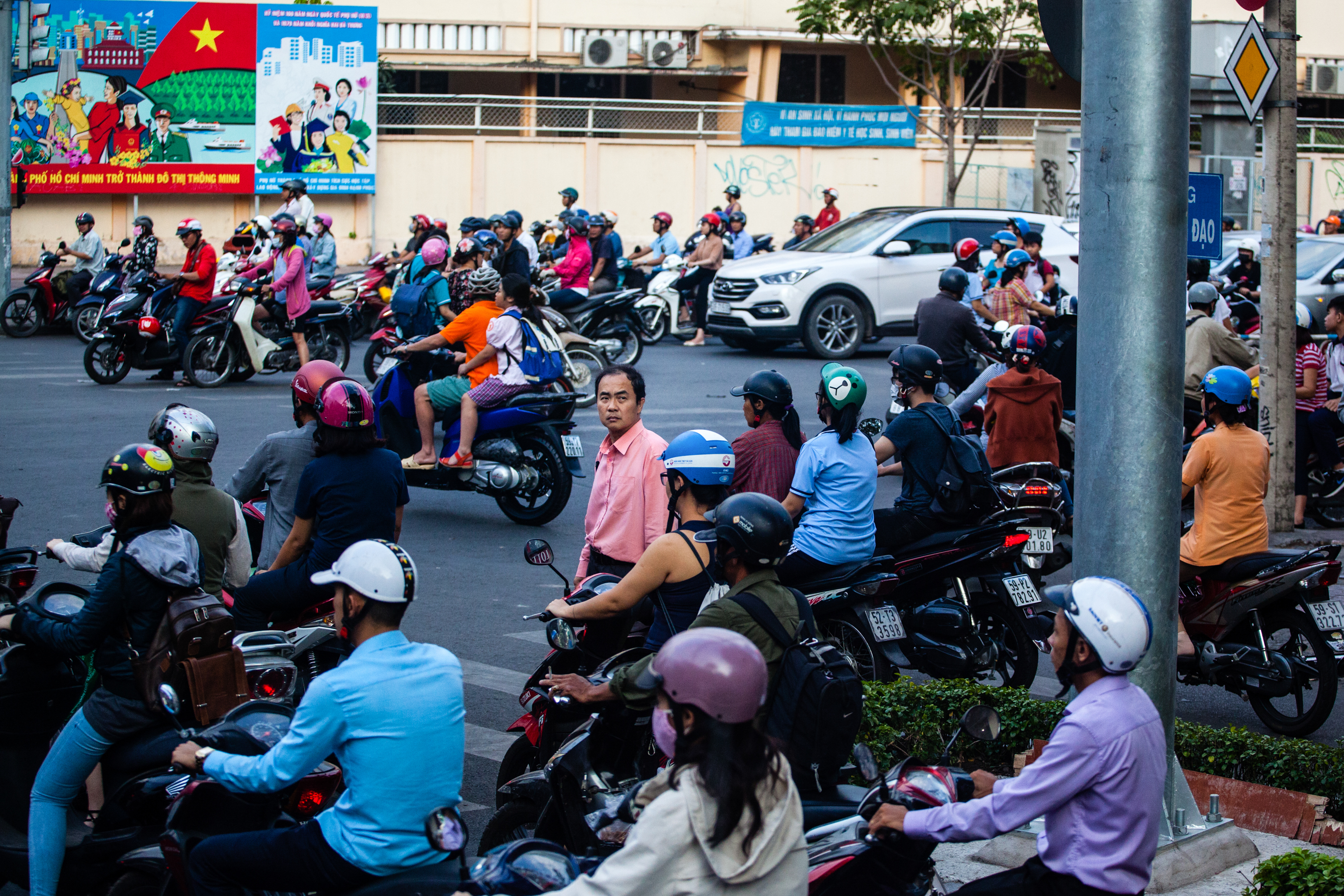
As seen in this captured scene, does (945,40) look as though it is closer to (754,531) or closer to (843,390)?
(843,390)

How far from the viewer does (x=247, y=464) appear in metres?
6.66

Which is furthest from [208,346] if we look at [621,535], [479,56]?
[479,56]

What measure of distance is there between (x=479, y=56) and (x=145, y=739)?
29330 mm

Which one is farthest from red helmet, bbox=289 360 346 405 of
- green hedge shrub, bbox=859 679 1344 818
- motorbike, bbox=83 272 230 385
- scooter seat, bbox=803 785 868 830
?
motorbike, bbox=83 272 230 385

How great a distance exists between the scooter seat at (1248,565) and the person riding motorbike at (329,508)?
3762mm

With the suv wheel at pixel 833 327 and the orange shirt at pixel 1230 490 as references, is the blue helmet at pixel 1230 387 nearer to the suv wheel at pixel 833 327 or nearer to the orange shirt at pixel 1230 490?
the orange shirt at pixel 1230 490

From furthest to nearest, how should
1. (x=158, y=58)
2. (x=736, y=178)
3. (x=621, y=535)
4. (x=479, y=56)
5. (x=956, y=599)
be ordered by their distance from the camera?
(x=479, y=56)
(x=736, y=178)
(x=158, y=58)
(x=956, y=599)
(x=621, y=535)

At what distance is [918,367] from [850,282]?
10906 mm

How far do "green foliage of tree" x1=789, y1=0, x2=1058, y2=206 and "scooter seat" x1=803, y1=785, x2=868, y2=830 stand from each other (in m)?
25.0

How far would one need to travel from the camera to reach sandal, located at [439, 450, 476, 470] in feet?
33.2

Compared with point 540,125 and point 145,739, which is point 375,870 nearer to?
point 145,739

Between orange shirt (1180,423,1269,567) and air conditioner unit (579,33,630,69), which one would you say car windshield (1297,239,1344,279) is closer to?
orange shirt (1180,423,1269,567)

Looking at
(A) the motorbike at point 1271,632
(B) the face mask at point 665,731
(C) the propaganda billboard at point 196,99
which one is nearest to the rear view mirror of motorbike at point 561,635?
(B) the face mask at point 665,731

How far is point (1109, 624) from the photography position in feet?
11.4
